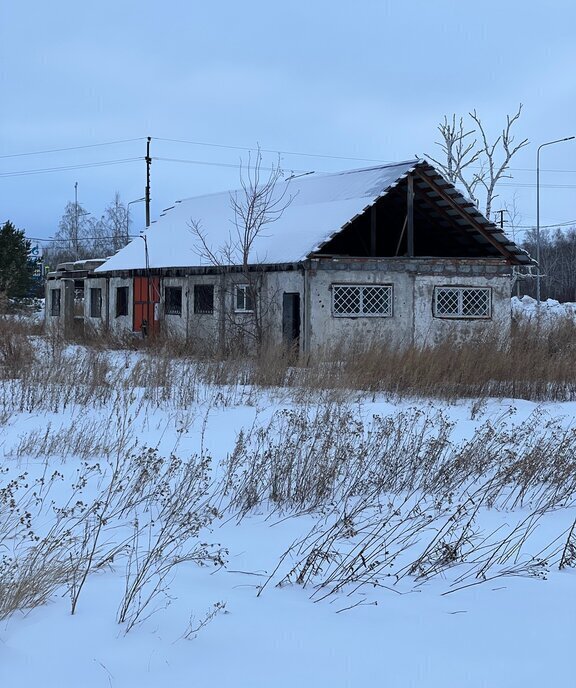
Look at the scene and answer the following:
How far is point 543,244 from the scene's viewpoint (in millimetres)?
93062

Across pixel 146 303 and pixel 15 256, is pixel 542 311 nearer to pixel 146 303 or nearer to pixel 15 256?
pixel 146 303

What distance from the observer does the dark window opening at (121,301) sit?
27.0 m

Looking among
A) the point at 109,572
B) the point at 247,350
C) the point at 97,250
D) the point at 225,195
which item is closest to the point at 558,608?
the point at 109,572

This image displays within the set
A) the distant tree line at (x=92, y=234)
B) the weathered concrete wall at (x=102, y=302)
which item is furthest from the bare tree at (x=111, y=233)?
the weathered concrete wall at (x=102, y=302)

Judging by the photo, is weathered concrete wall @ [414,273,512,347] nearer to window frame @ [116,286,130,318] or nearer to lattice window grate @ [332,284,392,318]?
lattice window grate @ [332,284,392,318]

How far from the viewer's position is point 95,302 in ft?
96.9

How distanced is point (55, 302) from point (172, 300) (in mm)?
11186

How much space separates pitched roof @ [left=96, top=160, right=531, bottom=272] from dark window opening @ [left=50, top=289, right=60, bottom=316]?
664 cm

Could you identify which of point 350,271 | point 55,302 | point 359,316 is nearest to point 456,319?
point 359,316

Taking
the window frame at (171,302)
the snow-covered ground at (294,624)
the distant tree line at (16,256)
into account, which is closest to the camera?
the snow-covered ground at (294,624)

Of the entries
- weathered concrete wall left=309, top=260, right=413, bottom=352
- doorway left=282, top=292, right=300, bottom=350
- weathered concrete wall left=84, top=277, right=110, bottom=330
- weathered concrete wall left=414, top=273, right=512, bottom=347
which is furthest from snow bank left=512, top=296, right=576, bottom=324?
weathered concrete wall left=84, top=277, right=110, bottom=330

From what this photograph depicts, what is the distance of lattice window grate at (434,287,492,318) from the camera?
67.7ft

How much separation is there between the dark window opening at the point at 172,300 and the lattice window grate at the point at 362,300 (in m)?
6.21

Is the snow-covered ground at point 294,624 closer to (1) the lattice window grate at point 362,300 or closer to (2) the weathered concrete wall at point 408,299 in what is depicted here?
(2) the weathered concrete wall at point 408,299
